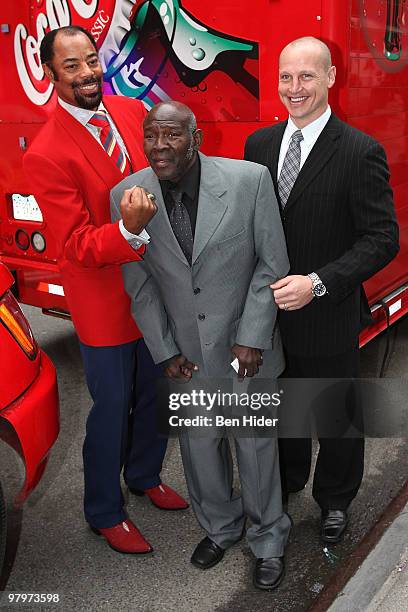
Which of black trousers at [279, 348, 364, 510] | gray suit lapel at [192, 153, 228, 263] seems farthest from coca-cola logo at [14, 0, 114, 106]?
black trousers at [279, 348, 364, 510]

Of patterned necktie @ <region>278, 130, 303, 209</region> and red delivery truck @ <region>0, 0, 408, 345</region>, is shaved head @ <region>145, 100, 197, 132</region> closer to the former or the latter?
patterned necktie @ <region>278, 130, 303, 209</region>

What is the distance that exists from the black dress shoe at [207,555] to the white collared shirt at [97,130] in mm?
1395

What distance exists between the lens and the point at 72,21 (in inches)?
164

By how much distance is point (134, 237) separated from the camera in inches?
93.8

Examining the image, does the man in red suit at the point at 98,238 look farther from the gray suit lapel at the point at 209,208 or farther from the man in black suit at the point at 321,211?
the man in black suit at the point at 321,211

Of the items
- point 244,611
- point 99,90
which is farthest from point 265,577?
point 99,90

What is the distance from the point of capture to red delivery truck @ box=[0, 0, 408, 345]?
342 centimetres

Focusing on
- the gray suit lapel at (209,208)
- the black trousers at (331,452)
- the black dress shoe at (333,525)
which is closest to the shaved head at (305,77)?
the gray suit lapel at (209,208)

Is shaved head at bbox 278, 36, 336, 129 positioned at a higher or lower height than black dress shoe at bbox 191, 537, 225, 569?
higher

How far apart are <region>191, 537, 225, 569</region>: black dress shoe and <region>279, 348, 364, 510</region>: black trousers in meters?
0.49

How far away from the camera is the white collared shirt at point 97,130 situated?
239cm

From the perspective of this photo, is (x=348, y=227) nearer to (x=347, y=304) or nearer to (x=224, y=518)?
(x=347, y=304)

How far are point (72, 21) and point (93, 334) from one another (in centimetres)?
227

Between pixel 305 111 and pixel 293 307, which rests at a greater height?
pixel 305 111
